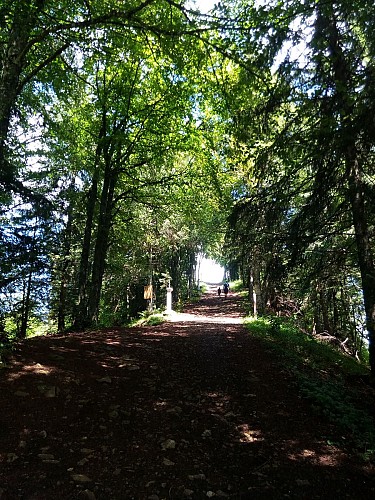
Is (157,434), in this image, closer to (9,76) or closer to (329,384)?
(329,384)

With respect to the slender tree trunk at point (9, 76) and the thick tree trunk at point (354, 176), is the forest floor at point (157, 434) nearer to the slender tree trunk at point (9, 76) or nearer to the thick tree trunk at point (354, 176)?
the thick tree trunk at point (354, 176)

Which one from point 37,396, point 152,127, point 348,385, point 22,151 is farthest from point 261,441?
point 22,151

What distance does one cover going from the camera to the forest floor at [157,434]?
3.44 m

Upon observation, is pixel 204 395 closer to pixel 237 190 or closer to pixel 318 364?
pixel 318 364

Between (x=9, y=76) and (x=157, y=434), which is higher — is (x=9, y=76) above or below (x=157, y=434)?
above

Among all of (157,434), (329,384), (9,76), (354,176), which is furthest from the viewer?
(329,384)

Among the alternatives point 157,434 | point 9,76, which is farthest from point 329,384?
point 9,76

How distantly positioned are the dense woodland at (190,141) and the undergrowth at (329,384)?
1051 mm

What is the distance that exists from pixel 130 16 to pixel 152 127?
820cm

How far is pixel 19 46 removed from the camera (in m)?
6.52

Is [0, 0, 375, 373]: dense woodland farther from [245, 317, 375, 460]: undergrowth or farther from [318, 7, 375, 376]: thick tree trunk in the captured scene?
[245, 317, 375, 460]: undergrowth

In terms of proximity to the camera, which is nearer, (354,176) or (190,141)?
(354,176)

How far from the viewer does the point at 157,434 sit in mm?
4465

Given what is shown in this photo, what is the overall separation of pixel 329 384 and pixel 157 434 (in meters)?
4.18
